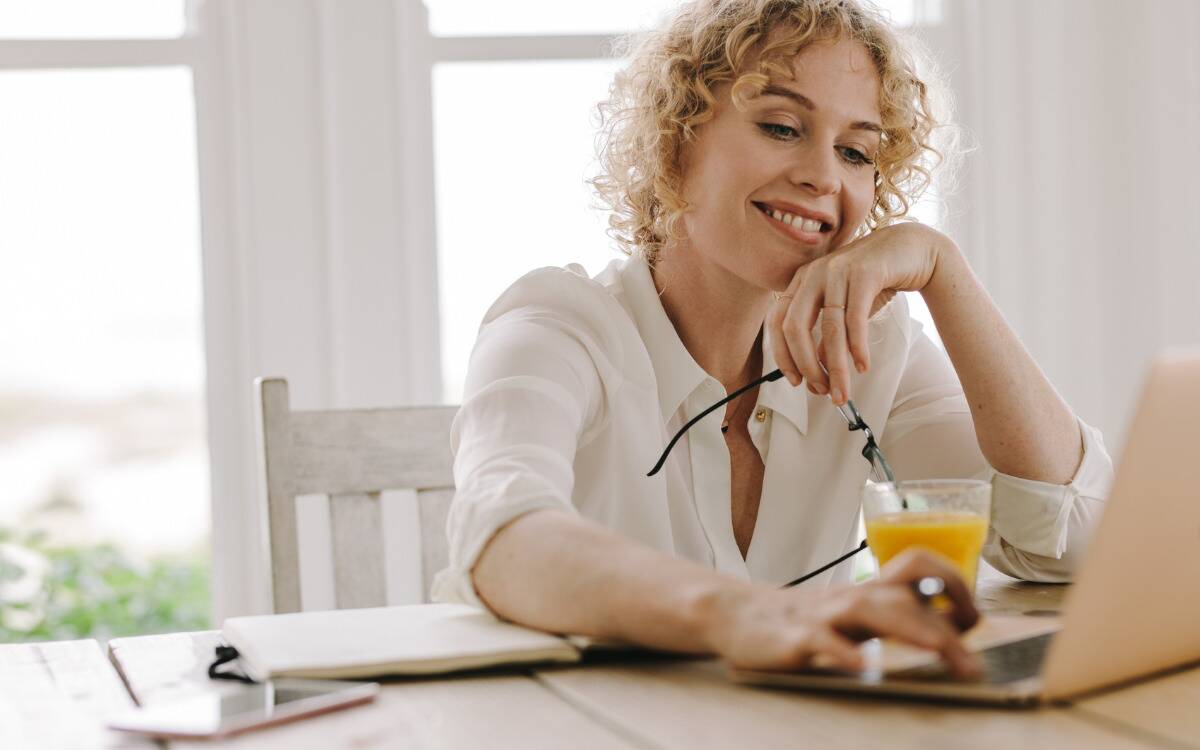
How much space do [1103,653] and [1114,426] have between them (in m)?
2.62

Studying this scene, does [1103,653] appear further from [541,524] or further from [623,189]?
[623,189]

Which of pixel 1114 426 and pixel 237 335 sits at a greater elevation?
pixel 237 335

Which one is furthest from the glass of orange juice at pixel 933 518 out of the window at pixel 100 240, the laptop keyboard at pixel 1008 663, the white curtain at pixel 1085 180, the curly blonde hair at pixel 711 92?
the white curtain at pixel 1085 180

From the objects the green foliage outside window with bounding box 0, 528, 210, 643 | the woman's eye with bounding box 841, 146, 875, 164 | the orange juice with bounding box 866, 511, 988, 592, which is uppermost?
the woman's eye with bounding box 841, 146, 875, 164

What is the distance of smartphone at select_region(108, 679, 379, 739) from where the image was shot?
77cm

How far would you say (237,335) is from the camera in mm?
→ 2816

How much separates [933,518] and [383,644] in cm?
43

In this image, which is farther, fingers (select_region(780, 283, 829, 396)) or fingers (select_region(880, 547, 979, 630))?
fingers (select_region(780, 283, 829, 396))

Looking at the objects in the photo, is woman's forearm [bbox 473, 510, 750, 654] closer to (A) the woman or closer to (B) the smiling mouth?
(A) the woman

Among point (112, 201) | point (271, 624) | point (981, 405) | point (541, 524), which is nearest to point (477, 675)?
point (541, 524)

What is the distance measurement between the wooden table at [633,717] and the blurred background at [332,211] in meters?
1.92

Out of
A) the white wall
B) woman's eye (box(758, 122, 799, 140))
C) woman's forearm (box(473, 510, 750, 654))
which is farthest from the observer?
the white wall

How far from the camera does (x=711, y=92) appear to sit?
5.05ft

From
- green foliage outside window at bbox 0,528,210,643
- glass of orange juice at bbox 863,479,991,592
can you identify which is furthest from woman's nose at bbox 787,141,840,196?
green foliage outside window at bbox 0,528,210,643
